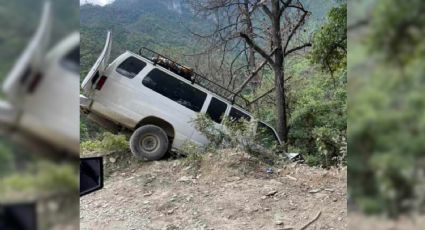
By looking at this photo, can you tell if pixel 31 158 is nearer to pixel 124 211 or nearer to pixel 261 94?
pixel 124 211

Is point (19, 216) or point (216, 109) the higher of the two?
point (216, 109)

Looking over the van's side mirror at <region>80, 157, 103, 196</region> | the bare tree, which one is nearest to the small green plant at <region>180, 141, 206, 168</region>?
the bare tree

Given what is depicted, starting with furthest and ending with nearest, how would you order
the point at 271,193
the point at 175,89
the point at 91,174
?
the point at 175,89 → the point at 271,193 → the point at 91,174

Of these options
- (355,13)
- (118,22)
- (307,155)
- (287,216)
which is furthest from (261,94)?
(355,13)

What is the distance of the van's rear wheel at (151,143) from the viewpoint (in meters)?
4.09

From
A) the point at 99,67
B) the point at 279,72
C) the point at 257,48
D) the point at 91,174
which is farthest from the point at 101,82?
the point at 91,174

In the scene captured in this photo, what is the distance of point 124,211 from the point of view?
127 inches

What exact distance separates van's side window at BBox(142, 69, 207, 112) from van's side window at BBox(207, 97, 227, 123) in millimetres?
99

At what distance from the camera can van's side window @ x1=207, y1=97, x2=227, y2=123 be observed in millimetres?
4236

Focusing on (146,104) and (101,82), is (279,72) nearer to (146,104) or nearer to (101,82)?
(146,104)

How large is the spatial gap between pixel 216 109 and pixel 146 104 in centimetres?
71

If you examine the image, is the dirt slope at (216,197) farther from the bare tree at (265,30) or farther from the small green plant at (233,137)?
the bare tree at (265,30)

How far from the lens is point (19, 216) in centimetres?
45

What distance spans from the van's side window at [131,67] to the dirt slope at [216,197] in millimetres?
877
